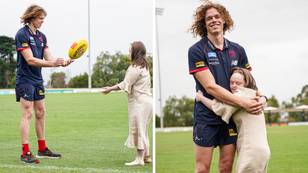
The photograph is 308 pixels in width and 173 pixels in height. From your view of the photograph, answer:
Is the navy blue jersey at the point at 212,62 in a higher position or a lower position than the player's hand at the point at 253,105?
higher

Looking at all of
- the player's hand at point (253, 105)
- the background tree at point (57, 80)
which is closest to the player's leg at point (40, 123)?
the background tree at point (57, 80)

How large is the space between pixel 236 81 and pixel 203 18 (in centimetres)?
33

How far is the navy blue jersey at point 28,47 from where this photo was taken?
315 centimetres

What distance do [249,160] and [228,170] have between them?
11 cm

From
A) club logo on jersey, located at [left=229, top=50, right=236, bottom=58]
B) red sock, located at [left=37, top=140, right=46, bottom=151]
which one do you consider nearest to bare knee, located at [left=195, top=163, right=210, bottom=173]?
club logo on jersey, located at [left=229, top=50, right=236, bottom=58]

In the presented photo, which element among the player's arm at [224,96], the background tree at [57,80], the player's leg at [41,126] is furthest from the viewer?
the background tree at [57,80]

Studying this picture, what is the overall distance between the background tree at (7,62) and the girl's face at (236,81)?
72.4 inches

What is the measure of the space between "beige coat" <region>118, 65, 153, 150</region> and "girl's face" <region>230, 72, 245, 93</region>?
1.09 m

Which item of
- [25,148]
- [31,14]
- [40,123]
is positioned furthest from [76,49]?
[25,148]

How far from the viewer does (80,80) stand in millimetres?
3592

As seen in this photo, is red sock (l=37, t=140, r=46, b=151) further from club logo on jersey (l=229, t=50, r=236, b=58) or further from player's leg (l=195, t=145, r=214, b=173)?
club logo on jersey (l=229, t=50, r=236, b=58)

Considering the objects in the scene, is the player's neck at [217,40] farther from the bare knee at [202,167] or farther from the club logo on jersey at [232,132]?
the bare knee at [202,167]

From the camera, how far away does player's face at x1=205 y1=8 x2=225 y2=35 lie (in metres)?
2.23

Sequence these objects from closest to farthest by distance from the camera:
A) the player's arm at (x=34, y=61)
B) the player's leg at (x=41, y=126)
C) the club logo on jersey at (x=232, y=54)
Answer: the club logo on jersey at (x=232, y=54) < the player's arm at (x=34, y=61) < the player's leg at (x=41, y=126)
